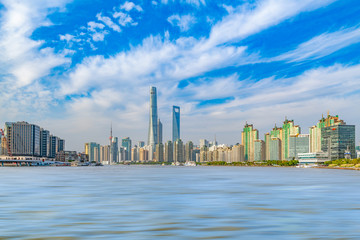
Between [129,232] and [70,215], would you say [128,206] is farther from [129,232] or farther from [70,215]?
[129,232]

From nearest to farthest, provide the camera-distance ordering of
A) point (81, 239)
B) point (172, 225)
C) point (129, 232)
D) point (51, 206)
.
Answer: point (81, 239) < point (129, 232) < point (172, 225) < point (51, 206)

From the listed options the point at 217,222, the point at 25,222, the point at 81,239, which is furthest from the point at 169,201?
the point at 81,239

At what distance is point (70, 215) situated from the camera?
87.2 ft

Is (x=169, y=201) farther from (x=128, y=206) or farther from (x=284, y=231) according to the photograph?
(x=284, y=231)

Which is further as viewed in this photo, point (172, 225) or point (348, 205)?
point (348, 205)

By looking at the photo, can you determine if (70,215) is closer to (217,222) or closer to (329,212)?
(217,222)

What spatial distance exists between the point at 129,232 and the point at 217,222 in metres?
6.38

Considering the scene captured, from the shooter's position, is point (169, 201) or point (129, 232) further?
point (169, 201)

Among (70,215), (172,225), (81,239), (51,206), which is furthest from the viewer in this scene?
(51,206)

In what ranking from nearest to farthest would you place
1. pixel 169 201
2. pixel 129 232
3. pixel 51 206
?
pixel 129 232, pixel 51 206, pixel 169 201

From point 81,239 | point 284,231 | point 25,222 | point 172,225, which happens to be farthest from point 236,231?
point 25,222

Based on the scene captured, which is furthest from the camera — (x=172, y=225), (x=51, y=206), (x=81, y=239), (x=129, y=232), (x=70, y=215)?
(x=51, y=206)

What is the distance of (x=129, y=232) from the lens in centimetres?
2070

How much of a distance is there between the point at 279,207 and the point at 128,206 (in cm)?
1346
